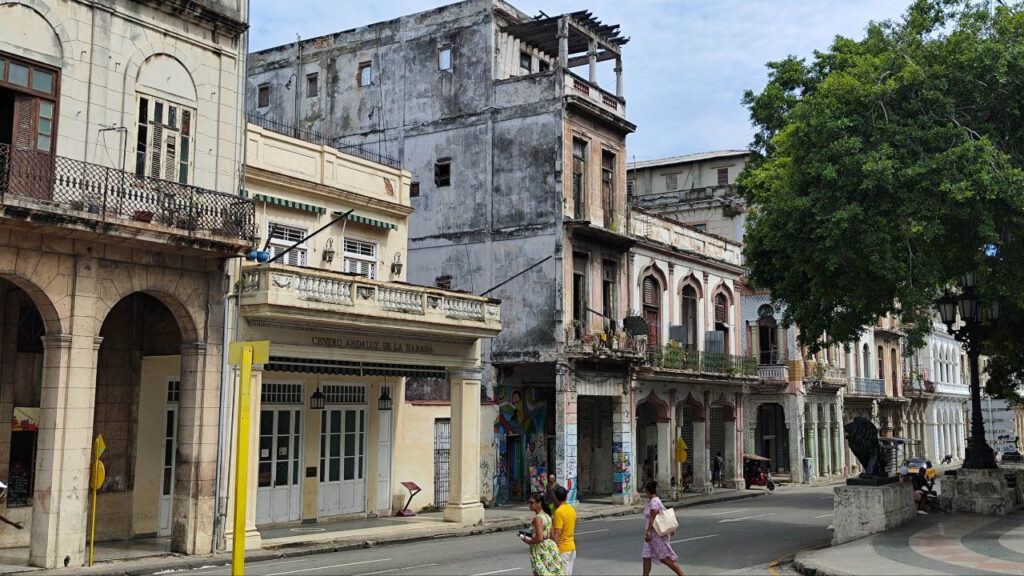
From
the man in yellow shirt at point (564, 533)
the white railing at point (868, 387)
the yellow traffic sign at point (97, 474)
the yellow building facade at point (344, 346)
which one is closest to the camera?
the man in yellow shirt at point (564, 533)

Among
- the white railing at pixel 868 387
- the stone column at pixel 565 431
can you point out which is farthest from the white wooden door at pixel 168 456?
the white railing at pixel 868 387

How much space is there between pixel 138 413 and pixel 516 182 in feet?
48.1

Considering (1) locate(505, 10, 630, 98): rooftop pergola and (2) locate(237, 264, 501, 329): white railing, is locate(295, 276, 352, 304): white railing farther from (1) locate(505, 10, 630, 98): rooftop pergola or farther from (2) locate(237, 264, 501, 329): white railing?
(1) locate(505, 10, 630, 98): rooftop pergola

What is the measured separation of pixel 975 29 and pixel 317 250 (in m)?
15.0

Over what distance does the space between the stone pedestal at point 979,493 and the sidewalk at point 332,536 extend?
384 inches

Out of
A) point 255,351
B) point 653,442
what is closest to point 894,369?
point 653,442

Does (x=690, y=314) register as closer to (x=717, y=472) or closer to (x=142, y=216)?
(x=717, y=472)

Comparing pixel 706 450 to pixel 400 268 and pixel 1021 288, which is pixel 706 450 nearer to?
pixel 400 268

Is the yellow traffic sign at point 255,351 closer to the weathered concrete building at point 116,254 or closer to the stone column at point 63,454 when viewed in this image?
the weathered concrete building at point 116,254

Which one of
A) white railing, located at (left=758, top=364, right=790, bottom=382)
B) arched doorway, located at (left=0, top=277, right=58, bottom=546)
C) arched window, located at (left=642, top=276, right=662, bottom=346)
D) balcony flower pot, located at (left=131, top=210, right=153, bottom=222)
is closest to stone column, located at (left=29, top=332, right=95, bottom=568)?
arched doorway, located at (left=0, top=277, right=58, bottom=546)

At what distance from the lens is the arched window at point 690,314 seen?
38.5 meters

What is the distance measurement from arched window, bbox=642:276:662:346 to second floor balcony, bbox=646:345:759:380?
86 centimetres

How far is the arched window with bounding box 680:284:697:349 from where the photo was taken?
126 feet

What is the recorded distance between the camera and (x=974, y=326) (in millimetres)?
22328
